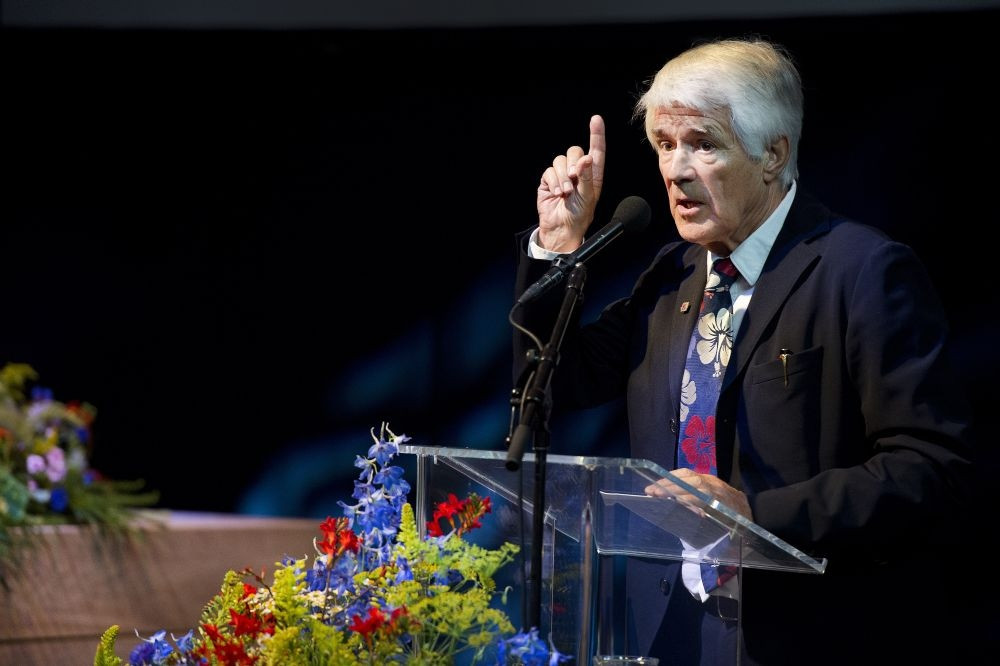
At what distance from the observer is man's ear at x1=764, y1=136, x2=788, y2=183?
197 cm

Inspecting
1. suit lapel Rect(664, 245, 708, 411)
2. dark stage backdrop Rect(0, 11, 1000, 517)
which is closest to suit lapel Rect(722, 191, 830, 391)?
suit lapel Rect(664, 245, 708, 411)

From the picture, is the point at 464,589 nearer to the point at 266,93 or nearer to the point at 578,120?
the point at 578,120

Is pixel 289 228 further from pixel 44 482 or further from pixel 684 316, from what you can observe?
pixel 684 316

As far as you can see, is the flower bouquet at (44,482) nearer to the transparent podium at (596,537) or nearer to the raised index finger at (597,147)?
the raised index finger at (597,147)

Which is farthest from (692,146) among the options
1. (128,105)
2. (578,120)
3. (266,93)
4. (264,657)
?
(128,105)

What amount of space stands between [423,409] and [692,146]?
2.51m

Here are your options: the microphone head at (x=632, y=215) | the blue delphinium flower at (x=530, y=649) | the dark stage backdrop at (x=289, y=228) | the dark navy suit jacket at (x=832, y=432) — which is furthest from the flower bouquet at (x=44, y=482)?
the blue delphinium flower at (x=530, y=649)

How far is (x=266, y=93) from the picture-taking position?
4.43 metres

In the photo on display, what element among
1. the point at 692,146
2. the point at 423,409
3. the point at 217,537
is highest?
the point at 692,146

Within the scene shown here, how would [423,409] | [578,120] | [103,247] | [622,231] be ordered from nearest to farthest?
1. [622,231]
2. [578,120]
3. [423,409]
4. [103,247]

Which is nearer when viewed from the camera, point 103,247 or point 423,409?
point 423,409

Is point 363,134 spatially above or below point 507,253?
above

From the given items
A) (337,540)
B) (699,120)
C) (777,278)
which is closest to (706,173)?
(699,120)

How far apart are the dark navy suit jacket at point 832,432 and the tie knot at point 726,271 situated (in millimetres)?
44
